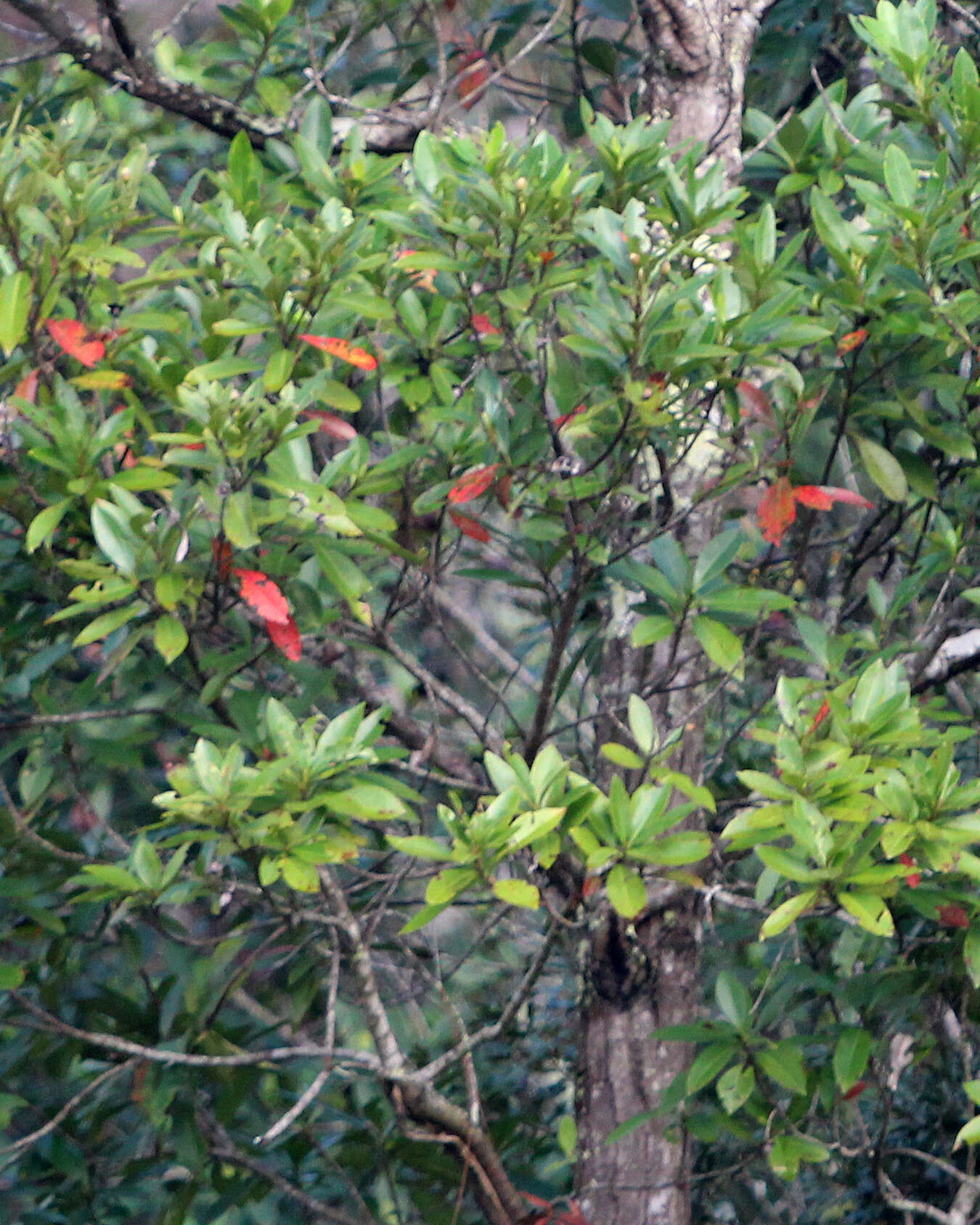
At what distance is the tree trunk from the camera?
246 cm

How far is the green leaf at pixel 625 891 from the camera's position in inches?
72.9

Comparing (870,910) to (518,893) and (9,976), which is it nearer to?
(518,893)

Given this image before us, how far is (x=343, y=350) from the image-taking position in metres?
2.04

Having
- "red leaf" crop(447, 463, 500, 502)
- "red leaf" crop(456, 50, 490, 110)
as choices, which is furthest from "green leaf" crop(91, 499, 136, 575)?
"red leaf" crop(456, 50, 490, 110)

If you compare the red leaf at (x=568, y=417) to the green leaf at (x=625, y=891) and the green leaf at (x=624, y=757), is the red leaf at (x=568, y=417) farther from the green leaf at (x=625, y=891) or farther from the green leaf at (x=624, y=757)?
the green leaf at (x=625, y=891)

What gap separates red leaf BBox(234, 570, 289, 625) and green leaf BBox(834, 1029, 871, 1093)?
105cm

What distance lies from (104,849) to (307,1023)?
3.46 feet

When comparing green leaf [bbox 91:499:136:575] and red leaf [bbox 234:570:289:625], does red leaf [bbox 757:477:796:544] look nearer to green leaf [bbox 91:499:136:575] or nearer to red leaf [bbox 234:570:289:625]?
red leaf [bbox 234:570:289:625]

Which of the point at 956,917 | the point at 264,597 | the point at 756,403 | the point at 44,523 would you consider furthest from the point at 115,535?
the point at 956,917

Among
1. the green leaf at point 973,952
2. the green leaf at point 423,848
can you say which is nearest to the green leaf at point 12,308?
the green leaf at point 423,848

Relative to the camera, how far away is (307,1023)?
373 centimetres

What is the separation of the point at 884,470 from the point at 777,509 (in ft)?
0.72

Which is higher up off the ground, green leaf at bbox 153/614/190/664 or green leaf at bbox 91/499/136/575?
green leaf at bbox 91/499/136/575

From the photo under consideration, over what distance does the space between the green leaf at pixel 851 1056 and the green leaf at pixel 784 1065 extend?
0.05m
